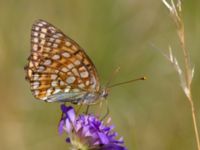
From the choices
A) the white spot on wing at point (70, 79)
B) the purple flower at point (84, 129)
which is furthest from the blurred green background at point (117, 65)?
the purple flower at point (84, 129)

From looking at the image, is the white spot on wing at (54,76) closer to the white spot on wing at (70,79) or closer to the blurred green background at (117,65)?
the white spot on wing at (70,79)

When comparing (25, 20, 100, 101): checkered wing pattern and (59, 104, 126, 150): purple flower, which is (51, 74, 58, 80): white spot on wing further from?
(59, 104, 126, 150): purple flower

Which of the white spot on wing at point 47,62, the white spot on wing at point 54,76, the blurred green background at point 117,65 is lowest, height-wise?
the blurred green background at point 117,65

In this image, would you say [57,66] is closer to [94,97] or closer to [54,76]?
[54,76]

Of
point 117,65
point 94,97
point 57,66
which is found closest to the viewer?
point 94,97

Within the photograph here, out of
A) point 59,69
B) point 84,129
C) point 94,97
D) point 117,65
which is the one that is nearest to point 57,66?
point 59,69

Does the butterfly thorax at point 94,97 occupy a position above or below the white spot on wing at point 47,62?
below
